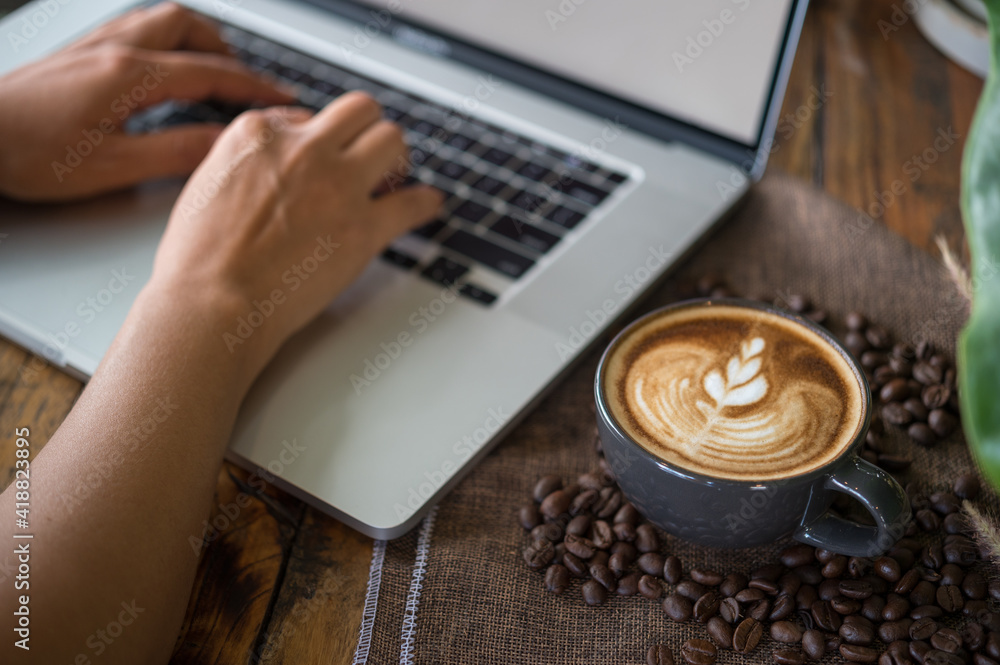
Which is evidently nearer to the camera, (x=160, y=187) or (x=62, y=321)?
(x=62, y=321)

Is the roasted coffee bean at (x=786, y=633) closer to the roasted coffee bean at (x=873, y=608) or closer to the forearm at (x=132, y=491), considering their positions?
the roasted coffee bean at (x=873, y=608)

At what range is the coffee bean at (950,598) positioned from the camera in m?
0.58

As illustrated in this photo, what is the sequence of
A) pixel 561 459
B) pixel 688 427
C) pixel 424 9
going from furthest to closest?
A: pixel 424 9 → pixel 561 459 → pixel 688 427

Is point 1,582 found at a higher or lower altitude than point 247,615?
higher

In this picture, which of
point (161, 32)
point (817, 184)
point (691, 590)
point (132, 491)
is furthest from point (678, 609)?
point (161, 32)

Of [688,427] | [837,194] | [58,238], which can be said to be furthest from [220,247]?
[837,194]

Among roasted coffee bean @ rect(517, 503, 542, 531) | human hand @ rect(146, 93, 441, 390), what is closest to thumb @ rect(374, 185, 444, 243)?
human hand @ rect(146, 93, 441, 390)

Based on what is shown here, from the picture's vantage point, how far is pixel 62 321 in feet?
2.52

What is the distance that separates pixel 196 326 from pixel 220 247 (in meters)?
0.11

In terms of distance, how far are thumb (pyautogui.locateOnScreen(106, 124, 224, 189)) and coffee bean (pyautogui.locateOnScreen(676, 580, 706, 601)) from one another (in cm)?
71

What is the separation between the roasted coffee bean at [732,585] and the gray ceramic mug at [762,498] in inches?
1.0

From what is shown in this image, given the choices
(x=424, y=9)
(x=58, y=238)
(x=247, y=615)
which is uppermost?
(x=424, y=9)

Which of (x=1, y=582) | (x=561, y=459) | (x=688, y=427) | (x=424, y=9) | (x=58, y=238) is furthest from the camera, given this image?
(x=424, y=9)

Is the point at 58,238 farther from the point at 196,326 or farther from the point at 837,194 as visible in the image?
the point at 837,194
